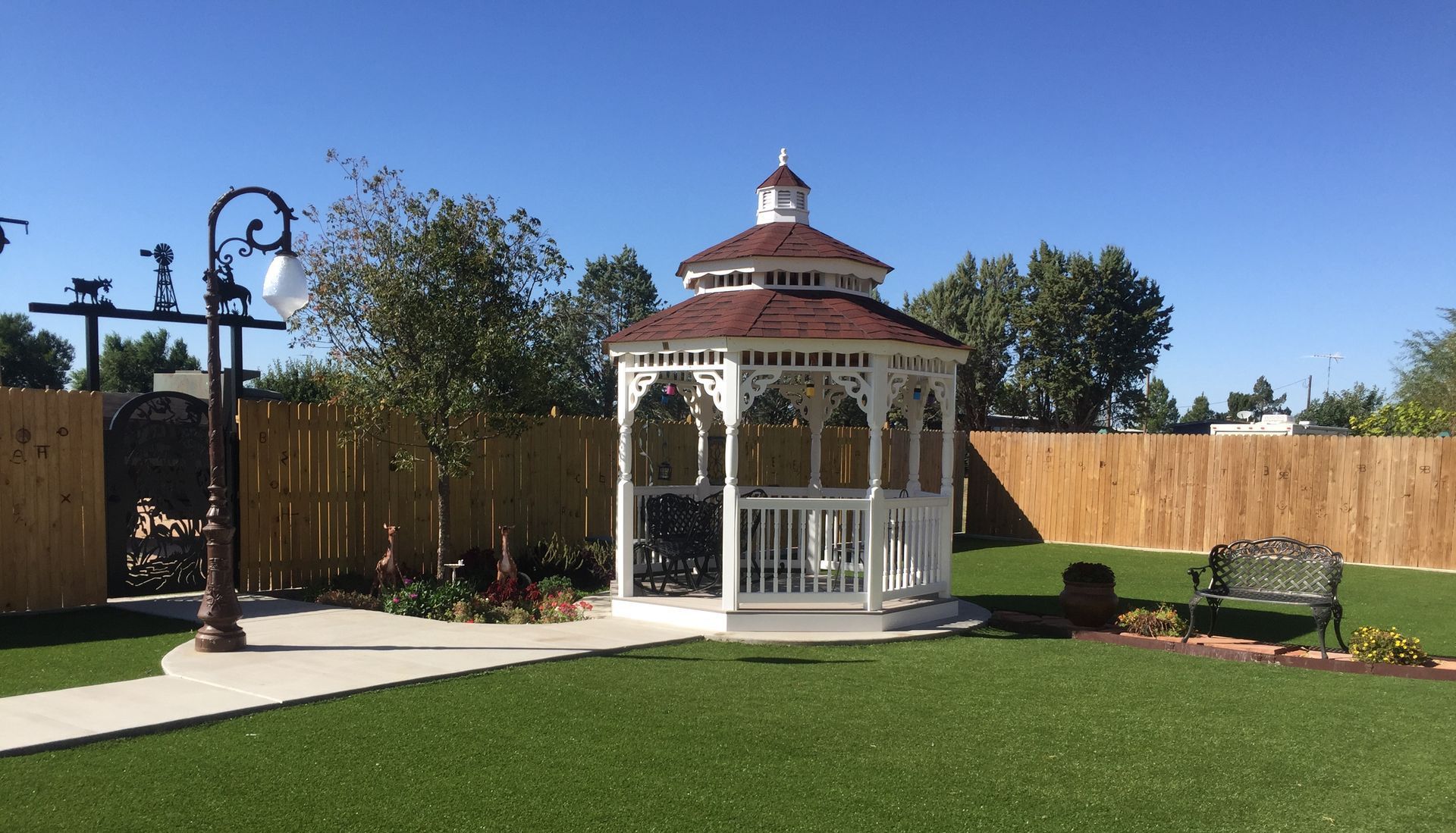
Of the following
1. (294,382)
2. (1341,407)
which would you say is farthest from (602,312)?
(1341,407)

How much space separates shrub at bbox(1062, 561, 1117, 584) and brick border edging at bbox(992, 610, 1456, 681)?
1.55ft

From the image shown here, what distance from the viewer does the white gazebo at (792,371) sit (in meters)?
9.57

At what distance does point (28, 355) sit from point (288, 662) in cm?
6587

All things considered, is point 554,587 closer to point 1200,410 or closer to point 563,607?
point 563,607

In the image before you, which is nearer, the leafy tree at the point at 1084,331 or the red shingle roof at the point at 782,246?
the red shingle roof at the point at 782,246

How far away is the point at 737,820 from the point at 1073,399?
3728 centimetres

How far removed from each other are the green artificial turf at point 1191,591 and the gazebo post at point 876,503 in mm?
2841

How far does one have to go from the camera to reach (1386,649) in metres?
8.53

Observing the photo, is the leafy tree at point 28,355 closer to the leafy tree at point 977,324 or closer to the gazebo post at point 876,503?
the leafy tree at point 977,324

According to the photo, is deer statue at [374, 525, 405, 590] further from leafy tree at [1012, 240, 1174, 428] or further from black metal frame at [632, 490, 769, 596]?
leafy tree at [1012, 240, 1174, 428]

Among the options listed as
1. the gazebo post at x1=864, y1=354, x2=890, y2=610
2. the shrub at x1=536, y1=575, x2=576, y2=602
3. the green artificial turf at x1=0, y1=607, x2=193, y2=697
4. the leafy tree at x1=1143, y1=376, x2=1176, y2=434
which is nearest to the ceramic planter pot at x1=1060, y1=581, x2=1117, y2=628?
the gazebo post at x1=864, y1=354, x2=890, y2=610

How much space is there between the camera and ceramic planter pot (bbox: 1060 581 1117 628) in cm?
1009

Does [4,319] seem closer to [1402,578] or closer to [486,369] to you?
[486,369]

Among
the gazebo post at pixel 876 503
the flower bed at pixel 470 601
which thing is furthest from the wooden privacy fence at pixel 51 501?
the gazebo post at pixel 876 503
